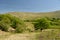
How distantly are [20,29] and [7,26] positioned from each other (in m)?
5.50

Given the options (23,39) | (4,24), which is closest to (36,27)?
(4,24)

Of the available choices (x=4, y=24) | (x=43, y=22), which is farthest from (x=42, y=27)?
(x=4, y=24)

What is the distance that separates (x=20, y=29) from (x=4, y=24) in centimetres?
581

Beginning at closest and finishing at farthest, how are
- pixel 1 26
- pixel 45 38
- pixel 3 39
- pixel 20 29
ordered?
pixel 45 38 → pixel 3 39 → pixel 20 29 → pixel 1 26

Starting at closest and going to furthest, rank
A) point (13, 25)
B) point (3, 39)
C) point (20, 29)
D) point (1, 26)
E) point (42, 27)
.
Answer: point (3, 39) → point (20, 29) → point (1, 26) → point (13, 25) → point (42, 27)

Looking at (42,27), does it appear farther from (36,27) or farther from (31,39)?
(31,39)

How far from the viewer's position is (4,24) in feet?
126

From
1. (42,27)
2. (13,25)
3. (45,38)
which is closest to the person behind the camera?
(45,38)

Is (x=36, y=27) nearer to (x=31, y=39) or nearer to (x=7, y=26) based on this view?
(x=7, y=26)

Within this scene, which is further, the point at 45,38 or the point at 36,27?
the point at 36,27

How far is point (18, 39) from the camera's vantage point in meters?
22.8

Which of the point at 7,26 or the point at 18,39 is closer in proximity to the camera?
the point at 18,39

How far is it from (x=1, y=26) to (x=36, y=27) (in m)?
11.2

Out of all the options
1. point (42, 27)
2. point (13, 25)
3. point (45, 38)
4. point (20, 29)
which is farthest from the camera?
point (42, 27)
